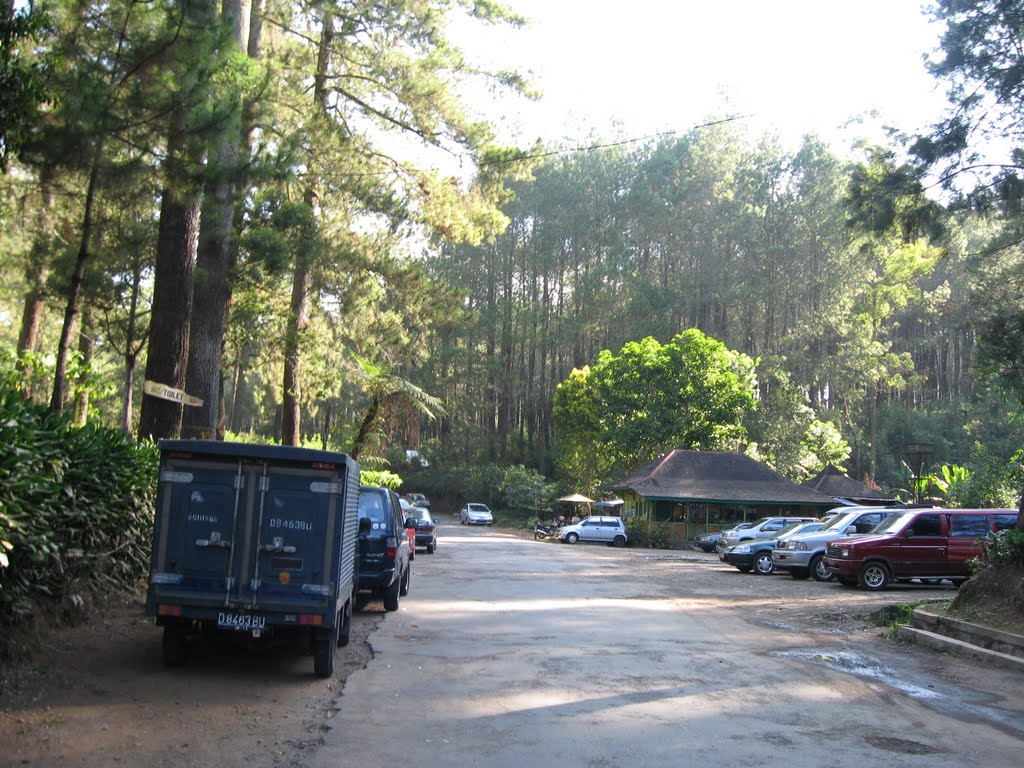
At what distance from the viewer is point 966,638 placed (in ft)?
40.9

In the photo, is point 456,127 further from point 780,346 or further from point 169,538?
point 780,346

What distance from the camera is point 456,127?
20.0 metres

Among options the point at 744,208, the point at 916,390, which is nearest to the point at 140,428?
the point at 744,208

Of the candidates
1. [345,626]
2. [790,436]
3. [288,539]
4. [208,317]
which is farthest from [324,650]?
[790,436]

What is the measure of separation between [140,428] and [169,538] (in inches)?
268

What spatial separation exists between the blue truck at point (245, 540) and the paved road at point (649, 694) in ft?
3.63

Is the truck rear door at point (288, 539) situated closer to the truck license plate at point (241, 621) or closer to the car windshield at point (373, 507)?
the truck license plate at point (241, 621)

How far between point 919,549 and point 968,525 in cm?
122

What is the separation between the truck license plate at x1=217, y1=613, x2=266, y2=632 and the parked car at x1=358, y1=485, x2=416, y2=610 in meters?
4.92

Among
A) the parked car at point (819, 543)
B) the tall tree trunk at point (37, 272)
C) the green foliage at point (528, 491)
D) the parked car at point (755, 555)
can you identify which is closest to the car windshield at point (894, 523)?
the parked car at point (819, 543)

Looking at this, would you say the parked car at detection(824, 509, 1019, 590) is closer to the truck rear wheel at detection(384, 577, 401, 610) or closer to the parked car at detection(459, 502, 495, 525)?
the truck rear wheel at detection(384, 577, 401, 610)

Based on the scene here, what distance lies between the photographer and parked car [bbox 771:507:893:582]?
75.6ft

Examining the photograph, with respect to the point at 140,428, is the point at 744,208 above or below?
above

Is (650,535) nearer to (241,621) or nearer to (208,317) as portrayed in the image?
(208,317)
